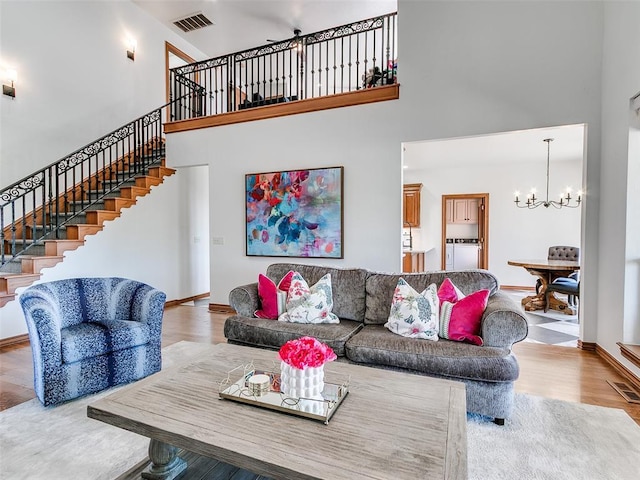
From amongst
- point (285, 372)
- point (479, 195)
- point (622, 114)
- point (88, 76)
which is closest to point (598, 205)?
point (622, 114)

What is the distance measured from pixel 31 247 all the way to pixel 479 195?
26.3 ft

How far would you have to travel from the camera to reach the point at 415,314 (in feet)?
8.31

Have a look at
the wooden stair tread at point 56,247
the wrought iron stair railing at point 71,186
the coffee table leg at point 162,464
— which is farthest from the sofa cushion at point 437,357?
the wrought iron stair railing at point 71,186

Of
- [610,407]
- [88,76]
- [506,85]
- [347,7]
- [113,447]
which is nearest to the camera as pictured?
[113,447]

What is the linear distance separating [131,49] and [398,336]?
660cm

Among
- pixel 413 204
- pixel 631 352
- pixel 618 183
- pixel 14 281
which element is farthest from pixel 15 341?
pixel 413 204

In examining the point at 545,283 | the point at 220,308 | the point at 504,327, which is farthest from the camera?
the point at 545,283

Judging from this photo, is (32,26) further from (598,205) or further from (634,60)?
(598,205)

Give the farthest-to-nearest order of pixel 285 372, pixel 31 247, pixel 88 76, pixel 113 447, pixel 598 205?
pixel 88 76
pixel 31 247
pixel 598 205
pixel 113 447
pixel 285 372

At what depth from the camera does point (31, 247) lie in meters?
4.28

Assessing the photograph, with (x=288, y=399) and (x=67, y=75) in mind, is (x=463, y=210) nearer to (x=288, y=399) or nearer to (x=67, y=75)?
(x=288, y=399)

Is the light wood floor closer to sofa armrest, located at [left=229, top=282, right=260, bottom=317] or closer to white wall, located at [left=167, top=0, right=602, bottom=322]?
white wall, located at [left=167, top=0, right=602, bottom=322]

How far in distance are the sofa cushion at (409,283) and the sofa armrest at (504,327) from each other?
444 mm

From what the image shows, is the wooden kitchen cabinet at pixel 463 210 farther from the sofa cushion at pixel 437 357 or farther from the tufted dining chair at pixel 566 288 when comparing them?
the sofa cushion at pixel 437 357
